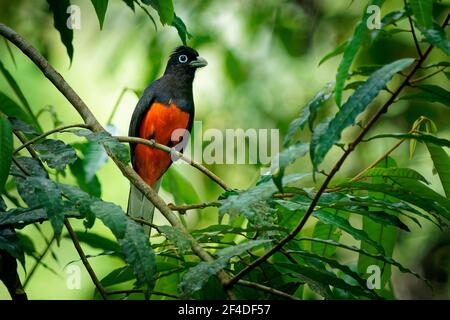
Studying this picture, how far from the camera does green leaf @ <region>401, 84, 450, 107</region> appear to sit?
1.88m

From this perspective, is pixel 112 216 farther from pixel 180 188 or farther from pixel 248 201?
pixel 180 188

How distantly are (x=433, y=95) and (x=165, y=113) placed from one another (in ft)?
9.52

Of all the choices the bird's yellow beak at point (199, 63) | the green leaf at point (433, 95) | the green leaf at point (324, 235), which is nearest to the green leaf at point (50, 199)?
the green leaf at point (433, 95)

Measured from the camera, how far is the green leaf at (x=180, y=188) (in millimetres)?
3576

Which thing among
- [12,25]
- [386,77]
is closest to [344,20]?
[12,25]

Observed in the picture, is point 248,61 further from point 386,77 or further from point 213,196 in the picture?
point 386,77

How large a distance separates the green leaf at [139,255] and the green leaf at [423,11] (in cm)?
88

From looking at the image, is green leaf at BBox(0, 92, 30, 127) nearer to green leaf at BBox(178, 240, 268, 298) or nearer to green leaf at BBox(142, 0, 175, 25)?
green leaf at BBox(142, 0, 175, 25)

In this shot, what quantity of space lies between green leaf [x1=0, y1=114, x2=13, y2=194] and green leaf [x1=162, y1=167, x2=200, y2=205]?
A: 161 centimetres

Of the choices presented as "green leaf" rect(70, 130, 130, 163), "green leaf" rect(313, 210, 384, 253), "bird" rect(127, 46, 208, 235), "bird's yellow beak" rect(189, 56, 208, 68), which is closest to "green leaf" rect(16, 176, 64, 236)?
"green leaf" rect(70, 130, 130, 163)

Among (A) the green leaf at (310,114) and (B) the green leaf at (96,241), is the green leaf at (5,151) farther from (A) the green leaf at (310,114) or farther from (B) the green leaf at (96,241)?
(B) the green leaf at (96,241)

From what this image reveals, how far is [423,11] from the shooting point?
160 cm
